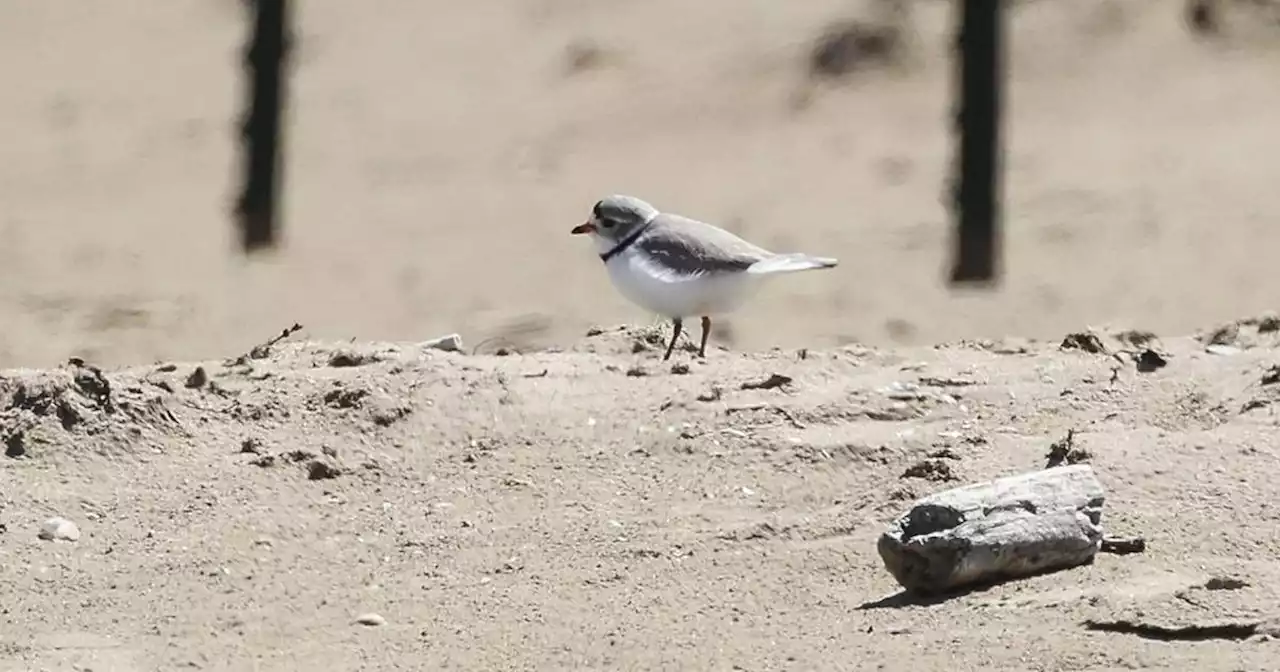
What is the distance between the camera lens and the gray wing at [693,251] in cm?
739

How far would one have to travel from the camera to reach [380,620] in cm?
456

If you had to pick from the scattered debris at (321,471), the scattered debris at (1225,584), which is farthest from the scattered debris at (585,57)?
the scattered debris at (1225,584)

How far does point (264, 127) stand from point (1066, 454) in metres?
7.44

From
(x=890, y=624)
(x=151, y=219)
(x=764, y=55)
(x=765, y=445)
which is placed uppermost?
(x=764, y=55)

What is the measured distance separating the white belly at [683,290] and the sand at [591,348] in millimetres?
178

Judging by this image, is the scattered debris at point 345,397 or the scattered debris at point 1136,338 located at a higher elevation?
the scattered debris at point 1136,338

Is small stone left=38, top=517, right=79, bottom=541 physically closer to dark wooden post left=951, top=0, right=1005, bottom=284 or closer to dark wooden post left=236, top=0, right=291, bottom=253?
dark wooden post left=951, top=0, right=1005, bottom=284

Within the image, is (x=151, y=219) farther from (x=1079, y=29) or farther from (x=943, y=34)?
(x=1079, y=29)

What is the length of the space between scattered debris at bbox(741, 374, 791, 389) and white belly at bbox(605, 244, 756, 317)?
1.04m

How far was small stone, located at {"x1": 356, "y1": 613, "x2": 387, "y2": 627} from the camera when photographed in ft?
14.9

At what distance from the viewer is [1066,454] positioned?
5293mm

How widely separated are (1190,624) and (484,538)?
188 cm

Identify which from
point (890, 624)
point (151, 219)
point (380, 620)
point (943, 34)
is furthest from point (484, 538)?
point (943, 34)

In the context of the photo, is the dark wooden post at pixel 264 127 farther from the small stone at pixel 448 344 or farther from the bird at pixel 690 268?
the small stone at pixel 448 344
